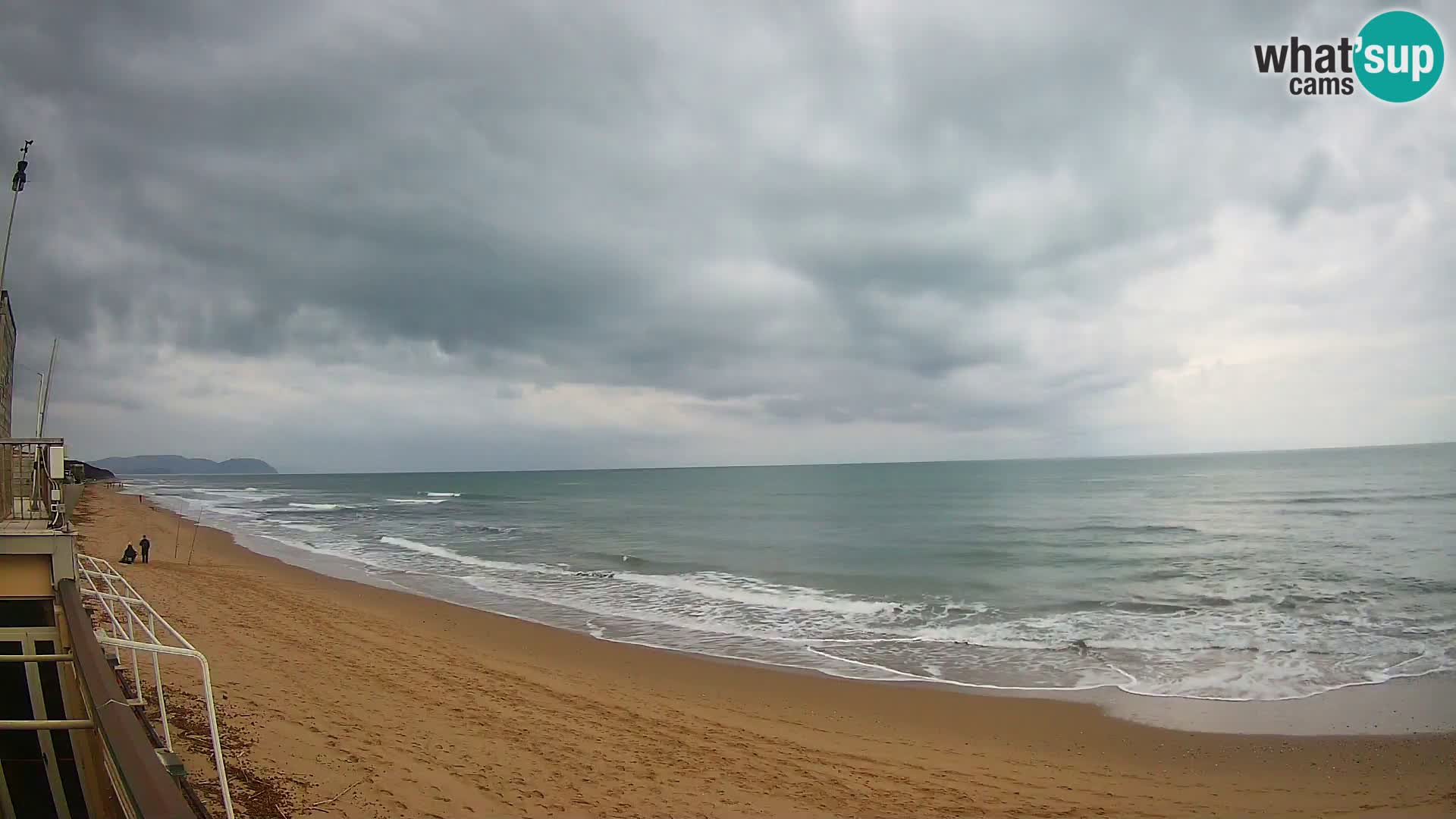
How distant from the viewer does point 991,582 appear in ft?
76.7

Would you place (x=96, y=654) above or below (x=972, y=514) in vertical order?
above

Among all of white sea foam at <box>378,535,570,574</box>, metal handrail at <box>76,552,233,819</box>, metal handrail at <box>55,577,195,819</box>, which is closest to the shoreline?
metal handrail at <box>76,552,233,819</box>

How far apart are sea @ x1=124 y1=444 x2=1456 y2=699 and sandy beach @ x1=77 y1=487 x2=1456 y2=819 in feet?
7.13

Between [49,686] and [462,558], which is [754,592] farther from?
[49,686]

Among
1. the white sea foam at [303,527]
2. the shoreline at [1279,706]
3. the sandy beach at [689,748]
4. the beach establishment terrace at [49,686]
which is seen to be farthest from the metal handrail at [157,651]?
the white sea foam at [303,527]

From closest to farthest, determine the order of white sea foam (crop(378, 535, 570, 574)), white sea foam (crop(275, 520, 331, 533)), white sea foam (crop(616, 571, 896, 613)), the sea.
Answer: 1. the sea
2. white sea foam (crop(616, 571, 896, 613))
3. white sea foam (crop(378, 535, 570, 574))
4. white sea foam (crop(275, 520, 331, 533))

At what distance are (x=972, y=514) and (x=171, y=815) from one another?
5350 centimetres

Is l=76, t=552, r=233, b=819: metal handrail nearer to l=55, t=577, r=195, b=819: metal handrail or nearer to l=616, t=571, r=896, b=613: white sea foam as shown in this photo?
l=55, t=577, r=195, b=819: metal handrail

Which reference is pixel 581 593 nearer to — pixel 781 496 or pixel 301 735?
pixel 301 735

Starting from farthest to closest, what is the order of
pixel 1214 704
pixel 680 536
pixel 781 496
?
pixel 781 496 < pixel 680 536 < pixel 1214 704

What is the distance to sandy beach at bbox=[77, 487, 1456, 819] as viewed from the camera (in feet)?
23.6

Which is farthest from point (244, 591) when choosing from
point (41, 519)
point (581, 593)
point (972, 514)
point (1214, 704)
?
point (972, 514)

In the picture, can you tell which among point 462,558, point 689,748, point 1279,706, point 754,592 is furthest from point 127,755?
point 462,558

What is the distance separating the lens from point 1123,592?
70.1 feet
